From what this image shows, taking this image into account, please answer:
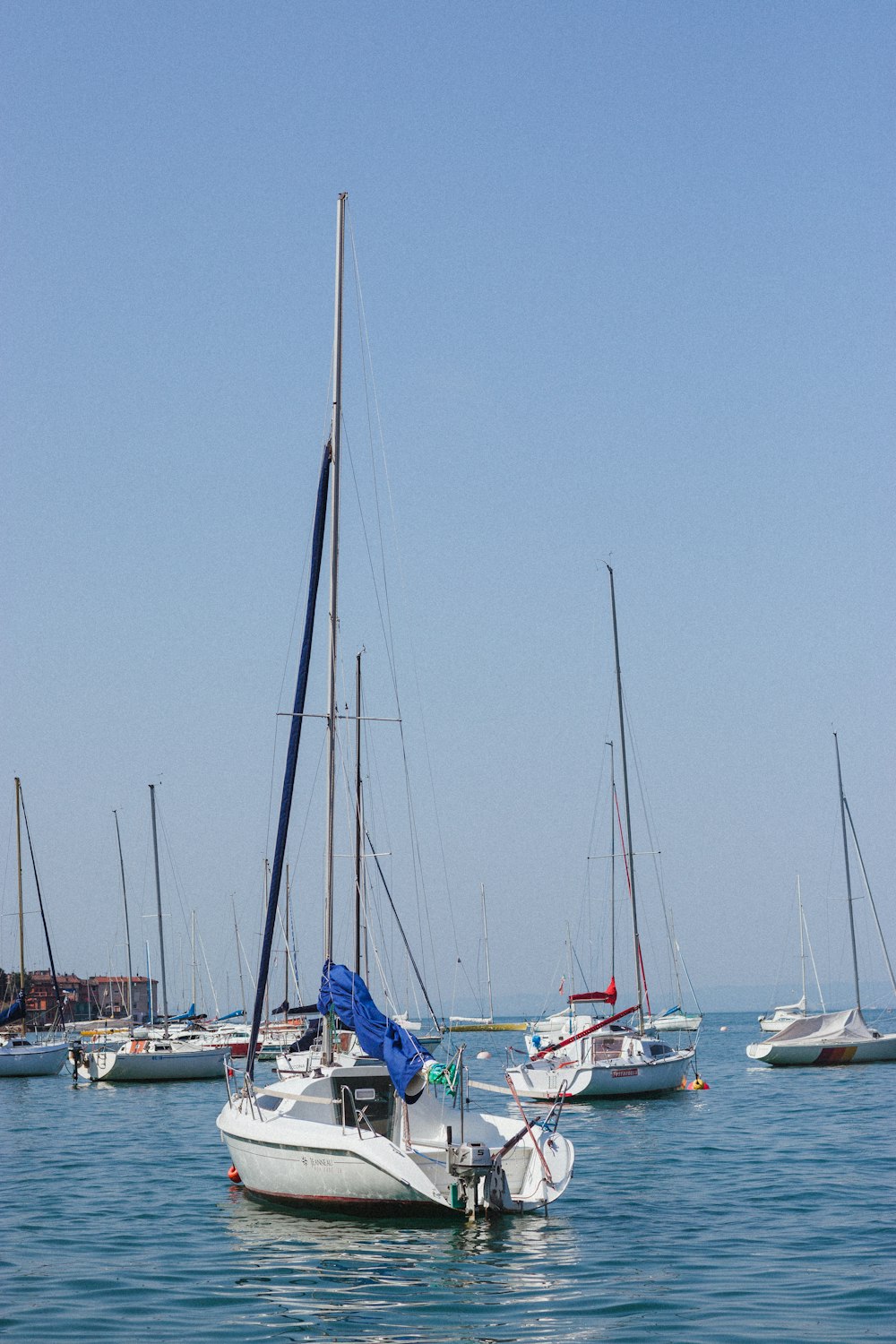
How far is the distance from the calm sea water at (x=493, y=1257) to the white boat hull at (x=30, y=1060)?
3146 cm

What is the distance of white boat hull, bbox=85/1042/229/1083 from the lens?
53562mm

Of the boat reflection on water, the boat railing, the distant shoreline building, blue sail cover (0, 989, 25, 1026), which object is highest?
the boat railing

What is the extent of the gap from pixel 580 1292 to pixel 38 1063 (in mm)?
49165

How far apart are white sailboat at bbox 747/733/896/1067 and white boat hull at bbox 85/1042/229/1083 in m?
21.7

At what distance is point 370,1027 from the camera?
20.6 meters

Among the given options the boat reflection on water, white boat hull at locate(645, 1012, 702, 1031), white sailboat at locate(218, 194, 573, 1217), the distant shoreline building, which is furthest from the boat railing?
the distant shoreline building

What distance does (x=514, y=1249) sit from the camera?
55.7 ft

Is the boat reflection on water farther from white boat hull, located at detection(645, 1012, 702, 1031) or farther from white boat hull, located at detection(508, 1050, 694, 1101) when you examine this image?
white boat hull, located at detection(645, 1012, 702, 1031)

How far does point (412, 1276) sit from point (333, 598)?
38.6ft

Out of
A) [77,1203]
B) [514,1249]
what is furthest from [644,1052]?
[514,1249]

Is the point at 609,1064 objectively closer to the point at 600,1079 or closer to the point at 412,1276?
the point at 600,1079

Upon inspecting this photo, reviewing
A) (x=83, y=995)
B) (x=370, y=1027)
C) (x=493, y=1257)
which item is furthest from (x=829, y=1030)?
(x=83, y=995)

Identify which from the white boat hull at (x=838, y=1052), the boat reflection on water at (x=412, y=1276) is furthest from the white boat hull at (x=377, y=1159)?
the white boat hull at (x=838, y=1052)

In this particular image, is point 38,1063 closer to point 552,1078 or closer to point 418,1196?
point 552,1078
